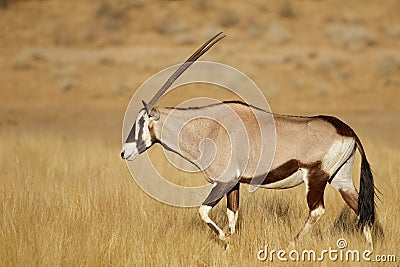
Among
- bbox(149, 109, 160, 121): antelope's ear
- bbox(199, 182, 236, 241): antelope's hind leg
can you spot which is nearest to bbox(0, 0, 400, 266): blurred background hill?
bbox(199, 182, 236, 241): antelope's hind leg

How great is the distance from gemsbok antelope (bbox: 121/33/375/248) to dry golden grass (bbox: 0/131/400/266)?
26 cm

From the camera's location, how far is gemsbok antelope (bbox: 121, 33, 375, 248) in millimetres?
5676

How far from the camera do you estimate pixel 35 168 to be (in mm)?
9109

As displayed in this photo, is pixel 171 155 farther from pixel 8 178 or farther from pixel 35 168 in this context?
pixel 8 178

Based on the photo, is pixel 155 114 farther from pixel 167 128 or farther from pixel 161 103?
pixel 161 103

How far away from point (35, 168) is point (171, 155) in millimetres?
1868

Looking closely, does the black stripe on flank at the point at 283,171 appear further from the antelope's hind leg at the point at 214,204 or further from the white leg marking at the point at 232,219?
the white leg marking at the point at 232,219

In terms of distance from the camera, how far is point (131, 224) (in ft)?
19.8

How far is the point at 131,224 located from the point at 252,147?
1.27 meters

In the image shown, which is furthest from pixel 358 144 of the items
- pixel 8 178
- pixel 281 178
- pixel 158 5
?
pixel 158 5

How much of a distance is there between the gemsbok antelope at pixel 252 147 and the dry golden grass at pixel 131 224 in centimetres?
26

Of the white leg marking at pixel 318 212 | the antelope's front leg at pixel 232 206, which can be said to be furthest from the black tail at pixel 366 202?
the antelope's front leg at pixel 232 206

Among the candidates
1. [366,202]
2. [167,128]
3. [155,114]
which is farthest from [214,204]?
[366,202]

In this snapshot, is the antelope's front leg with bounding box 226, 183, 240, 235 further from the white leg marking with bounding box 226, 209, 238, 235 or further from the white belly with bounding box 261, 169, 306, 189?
the white belly with bounding box 261, 169, 306, 189
